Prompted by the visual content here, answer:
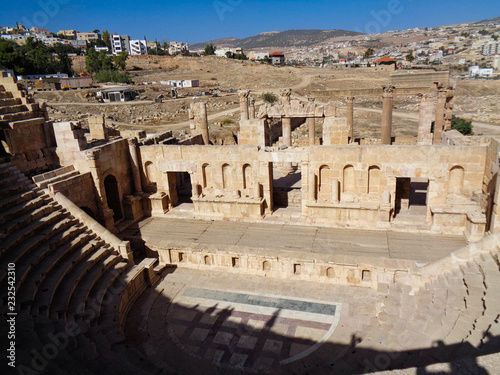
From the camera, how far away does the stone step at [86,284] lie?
9591 mm

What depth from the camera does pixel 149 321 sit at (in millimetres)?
10859

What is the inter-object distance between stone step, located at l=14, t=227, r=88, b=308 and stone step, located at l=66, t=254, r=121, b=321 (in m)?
0.95

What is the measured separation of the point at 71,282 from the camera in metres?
10.4

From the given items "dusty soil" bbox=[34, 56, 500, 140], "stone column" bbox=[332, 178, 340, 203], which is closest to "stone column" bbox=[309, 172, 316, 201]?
"stone column" bbox=[332, 178, 340, 203]

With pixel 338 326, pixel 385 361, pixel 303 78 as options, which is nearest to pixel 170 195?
pixel 338 326

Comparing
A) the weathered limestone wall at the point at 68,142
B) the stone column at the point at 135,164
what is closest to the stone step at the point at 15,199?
the weathered limestone wall at the point at 68,142

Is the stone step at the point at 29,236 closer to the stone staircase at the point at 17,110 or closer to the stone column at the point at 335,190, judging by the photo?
the stone staircase at the point at 17,110

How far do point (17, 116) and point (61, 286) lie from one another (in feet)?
28.4

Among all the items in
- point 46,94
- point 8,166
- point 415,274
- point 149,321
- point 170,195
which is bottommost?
point 149,321

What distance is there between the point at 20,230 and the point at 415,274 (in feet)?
40.2

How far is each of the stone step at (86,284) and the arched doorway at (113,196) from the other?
443cm

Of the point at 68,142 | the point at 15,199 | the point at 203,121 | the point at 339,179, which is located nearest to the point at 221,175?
the point at 339,179

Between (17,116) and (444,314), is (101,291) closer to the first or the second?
(17,116)

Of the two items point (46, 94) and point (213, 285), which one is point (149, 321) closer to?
point (213, 285)
